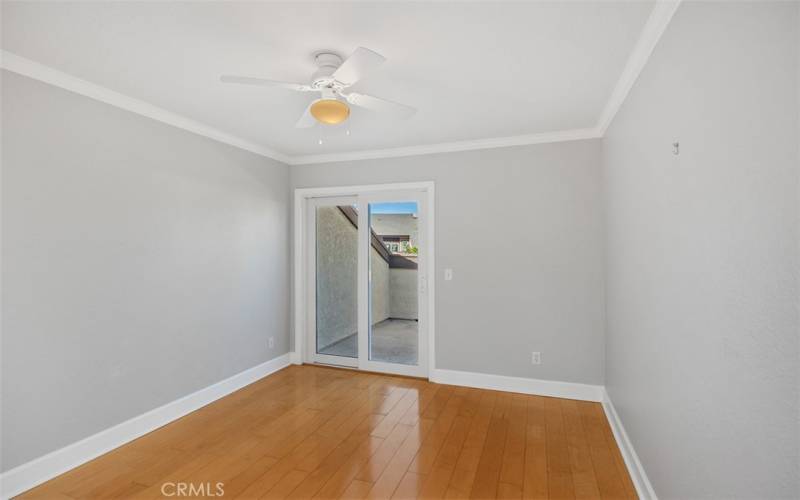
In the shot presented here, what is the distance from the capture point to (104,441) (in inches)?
99.3

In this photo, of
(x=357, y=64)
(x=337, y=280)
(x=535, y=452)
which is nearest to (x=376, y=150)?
(x=337, y=280)

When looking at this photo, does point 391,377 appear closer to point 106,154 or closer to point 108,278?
point 108,278

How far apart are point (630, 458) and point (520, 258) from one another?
180 centimetres

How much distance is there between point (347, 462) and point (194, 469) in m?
0.98

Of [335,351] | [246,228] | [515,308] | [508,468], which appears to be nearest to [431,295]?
[515,308]

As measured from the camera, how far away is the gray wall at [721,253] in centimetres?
93

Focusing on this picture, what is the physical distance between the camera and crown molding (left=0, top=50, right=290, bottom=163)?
6.88 ft

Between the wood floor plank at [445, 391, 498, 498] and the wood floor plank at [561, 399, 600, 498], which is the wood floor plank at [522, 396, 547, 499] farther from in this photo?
the wood floor plank at [445, 391, 498, 498]

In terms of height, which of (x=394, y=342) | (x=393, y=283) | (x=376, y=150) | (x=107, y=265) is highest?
(x=376, y=150)

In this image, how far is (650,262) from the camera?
1.93 metres

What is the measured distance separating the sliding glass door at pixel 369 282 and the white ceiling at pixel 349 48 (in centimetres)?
143

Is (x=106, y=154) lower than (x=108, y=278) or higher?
higher

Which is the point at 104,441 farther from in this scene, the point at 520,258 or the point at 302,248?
the point at 520,258

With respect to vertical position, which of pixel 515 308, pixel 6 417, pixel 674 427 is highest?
pixel 515 308
